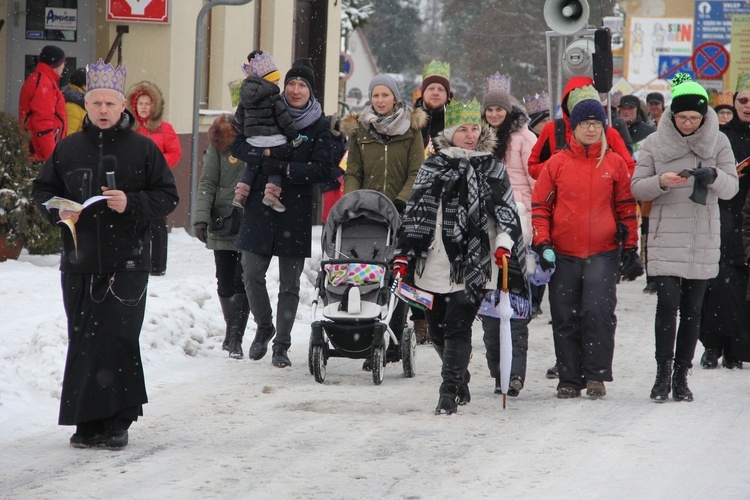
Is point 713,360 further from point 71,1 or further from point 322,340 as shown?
point 71,1

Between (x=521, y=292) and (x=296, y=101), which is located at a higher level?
(x=296, y=101)

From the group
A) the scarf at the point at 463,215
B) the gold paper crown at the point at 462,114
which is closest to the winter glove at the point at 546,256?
the scarf at the point at 463,215

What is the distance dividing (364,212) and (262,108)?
44.4 inches

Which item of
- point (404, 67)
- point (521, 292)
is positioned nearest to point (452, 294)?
point (521, 292)

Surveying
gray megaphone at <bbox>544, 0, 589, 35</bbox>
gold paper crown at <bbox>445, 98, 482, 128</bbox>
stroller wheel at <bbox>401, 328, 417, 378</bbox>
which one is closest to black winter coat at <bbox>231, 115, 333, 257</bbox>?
stroller wheel at <bbox>401, 328, 417, 378</bbox>

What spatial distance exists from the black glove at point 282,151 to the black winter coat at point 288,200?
6cm

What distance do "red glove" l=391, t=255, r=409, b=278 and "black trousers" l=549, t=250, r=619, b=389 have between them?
4.46ft

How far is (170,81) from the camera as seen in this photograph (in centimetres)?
1670

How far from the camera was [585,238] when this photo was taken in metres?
8.48

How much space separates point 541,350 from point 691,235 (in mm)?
2815

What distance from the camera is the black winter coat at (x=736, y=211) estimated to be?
9.86 m

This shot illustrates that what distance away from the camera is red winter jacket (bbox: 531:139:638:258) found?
27.8ft

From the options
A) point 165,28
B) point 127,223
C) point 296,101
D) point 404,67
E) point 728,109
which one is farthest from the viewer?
point 404,67

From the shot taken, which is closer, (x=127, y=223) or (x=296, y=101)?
(x=127, y=223)
